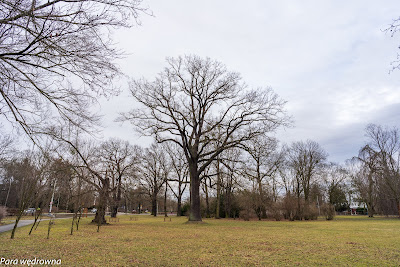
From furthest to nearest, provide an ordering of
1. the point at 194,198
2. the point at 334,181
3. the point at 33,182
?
the point at 334,181, the point at 194,198, the point at 33,182

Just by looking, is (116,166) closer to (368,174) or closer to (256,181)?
(256,181)

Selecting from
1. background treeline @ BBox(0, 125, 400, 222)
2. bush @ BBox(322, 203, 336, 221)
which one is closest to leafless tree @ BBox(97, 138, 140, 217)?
background treeline @ BBox(0, 125, 400, 222)

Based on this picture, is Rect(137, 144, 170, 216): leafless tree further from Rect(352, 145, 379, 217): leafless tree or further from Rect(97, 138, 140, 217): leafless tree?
Rect(352, 145, 379, 217): leafless tree

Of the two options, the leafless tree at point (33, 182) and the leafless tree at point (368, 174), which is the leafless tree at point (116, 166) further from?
the leafless tree at point (368, 174)

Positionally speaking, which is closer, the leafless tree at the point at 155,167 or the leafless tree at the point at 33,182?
the leafless tree at the point at 33,182

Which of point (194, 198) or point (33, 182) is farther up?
point (33, 182)

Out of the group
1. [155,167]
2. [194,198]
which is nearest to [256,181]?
[194,198]

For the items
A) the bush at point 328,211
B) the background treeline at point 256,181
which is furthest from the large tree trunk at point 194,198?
the bush at point 328,211

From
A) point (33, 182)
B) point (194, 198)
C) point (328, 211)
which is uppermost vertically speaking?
point (33, 182)

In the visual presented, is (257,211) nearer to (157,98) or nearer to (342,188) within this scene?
(157,98)

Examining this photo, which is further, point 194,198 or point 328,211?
point 328,211

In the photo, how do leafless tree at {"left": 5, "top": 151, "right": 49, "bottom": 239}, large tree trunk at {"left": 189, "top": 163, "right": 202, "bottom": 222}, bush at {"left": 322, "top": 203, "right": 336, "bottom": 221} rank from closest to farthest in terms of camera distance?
leafless tree at {"left": 5, "top": 151, "right": 49, "bottom": 239}, large tree trunk at {"left": 189, "top": 163, "right": 202, "bottom": 222}, bush at {"left": 322, "top": 203, "right": 336, "bottom": 221}

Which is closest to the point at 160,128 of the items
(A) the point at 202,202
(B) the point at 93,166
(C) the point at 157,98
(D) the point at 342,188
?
(C) the point at 157,98

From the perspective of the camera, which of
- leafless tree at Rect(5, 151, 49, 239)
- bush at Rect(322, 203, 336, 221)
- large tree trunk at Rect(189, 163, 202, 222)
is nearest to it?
leafless tree at Rect(5, 151, 49, 239)
